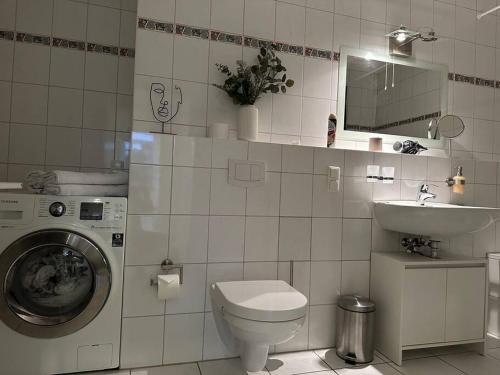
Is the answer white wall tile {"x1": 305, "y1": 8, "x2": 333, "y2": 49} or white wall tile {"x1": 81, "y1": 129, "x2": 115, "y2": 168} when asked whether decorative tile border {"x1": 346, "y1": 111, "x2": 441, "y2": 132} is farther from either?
white wall tile {"x1": 81, "y1": 129, "x2": 115, "y2": 168}

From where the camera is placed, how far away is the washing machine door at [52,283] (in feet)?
5.06

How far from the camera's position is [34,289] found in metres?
1.59

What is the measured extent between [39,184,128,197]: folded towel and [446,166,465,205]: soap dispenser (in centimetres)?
215

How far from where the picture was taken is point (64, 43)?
2150mm

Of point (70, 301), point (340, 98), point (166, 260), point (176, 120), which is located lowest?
point (70, 301)

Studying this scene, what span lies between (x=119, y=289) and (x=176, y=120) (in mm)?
969

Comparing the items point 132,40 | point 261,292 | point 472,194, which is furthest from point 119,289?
point 472,194

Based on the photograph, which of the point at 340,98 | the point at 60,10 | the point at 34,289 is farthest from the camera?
the point at 340,98

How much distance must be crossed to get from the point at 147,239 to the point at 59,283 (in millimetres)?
447

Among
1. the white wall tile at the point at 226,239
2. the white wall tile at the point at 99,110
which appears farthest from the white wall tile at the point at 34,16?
the white wall tile at the point at 226,239

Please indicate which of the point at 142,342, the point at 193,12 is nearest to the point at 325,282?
the point at 142,342

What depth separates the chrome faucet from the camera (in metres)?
2.14

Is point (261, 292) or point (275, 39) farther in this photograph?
point (275, 39)

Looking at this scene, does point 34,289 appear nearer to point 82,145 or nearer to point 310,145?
point 82,145
